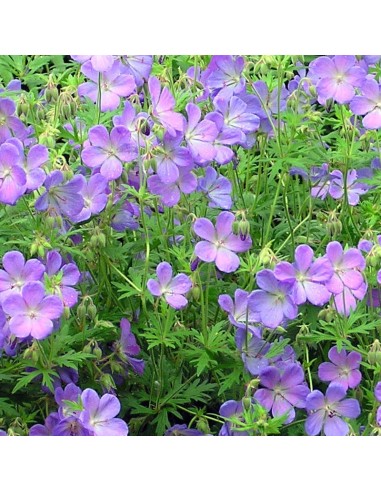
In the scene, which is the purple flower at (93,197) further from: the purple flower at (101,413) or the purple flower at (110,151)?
the purple flower at (101,413)

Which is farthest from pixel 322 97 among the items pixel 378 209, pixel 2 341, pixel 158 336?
pixel 2 341

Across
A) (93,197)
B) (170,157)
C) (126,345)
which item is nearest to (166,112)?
(170,157)

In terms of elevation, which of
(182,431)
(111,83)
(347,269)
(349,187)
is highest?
(111,83)

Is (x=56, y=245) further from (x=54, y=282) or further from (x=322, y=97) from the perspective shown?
(x=322, y=97)

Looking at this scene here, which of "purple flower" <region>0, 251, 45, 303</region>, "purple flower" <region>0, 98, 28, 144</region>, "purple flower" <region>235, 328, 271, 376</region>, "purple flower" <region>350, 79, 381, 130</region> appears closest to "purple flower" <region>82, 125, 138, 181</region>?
"purple flower" <region>0, 98, 28, 144</region>

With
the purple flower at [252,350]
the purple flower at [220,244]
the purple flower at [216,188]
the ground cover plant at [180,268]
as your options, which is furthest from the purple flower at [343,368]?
the purple flower at [216,188]

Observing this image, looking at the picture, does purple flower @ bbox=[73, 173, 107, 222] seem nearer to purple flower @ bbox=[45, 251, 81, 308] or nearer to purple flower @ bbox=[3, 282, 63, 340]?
purple flower @ bbox=[45, 251, 81, 308]

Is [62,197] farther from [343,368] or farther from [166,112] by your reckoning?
[343,368]
